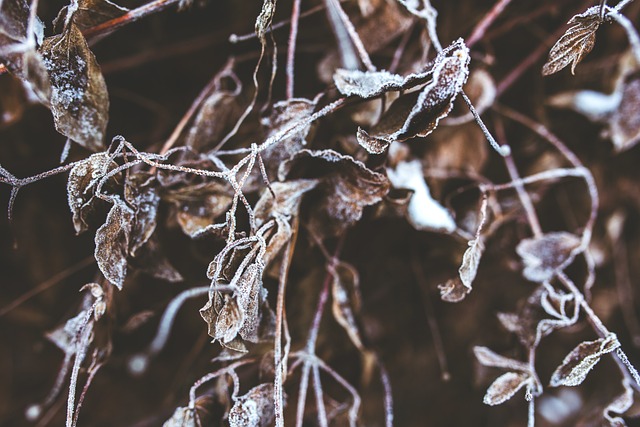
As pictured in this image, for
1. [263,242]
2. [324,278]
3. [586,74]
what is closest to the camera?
[263,242]

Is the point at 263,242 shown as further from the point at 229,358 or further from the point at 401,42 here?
the point at 401,42

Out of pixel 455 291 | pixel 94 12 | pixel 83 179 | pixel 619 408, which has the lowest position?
pixel 619 408

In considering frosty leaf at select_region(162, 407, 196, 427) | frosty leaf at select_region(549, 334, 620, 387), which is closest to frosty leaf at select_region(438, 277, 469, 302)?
frosty leaf at select_region(549, 334, 620, 387)

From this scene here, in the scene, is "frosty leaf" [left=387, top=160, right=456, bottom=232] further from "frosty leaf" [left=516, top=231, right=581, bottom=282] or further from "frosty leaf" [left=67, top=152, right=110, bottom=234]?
"frosty leaf" [left=67, top=152, right=110, bottom=234]

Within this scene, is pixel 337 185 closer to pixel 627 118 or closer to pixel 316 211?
pixel 316 211

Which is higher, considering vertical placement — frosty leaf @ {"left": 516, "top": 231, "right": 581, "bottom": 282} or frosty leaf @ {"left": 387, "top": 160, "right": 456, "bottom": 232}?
frosty leaf @ {"left": 387, "top": 160, "right": 456, "bottom": 232}

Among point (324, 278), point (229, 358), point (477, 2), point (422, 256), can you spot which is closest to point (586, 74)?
point (477, 2)

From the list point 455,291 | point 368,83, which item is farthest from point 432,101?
point 455,291
